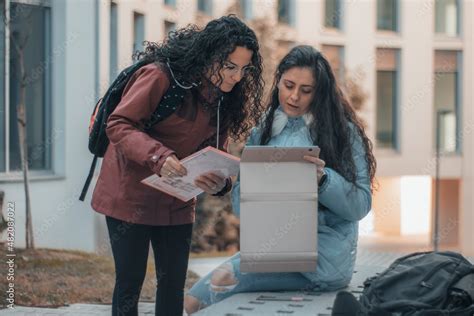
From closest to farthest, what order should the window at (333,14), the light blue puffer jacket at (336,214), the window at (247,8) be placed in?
1. the light blue puffer jacket at (336,214)
2. the window at (247,8)
3. the window at (333,14)

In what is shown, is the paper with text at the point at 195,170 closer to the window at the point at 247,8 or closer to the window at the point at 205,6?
the window at the point at 205,6

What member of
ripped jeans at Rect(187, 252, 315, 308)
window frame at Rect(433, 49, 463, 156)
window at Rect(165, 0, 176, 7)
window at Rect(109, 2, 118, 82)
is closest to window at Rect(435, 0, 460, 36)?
window frame at Rect(433, 49, 463, 156)

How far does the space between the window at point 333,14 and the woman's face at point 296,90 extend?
16.9 metres

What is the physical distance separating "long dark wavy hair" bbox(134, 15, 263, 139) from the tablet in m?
0.32

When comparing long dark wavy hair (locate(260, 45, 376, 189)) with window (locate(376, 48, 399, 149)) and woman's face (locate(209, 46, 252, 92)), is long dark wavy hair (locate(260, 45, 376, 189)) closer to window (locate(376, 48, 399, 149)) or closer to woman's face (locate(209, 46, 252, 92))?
woman's face (locate(209, 46, 252, 92))

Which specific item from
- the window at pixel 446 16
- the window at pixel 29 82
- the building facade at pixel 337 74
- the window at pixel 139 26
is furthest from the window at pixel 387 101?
the window at pixel 29 82

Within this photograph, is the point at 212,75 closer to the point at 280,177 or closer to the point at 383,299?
the point at 280,177

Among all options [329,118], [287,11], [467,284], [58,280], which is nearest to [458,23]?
[287,11]

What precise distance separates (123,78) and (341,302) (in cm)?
111

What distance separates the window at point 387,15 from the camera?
21.5m

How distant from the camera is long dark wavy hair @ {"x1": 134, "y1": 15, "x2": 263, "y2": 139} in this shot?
3.08 m

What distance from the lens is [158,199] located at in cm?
313

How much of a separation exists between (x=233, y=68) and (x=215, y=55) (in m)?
0.08

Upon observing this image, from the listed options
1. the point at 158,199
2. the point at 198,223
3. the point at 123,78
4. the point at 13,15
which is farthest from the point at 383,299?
the point at 198,223
